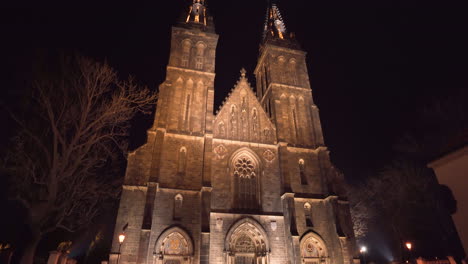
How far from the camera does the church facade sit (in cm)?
1856

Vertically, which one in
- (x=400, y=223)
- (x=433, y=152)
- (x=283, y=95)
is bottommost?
(x=433, y=152)

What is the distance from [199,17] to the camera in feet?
106

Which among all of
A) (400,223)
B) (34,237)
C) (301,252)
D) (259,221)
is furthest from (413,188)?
(34,237)

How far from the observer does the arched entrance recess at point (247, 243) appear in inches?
757

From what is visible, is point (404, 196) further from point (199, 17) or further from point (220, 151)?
point (199, 17)

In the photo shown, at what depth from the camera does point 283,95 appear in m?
27.1

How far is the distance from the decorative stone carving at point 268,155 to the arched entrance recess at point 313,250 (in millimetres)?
6356

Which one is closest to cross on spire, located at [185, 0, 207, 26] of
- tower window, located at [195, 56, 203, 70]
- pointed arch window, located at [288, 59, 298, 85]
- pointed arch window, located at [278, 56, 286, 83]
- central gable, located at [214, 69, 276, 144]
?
tower window, located at [195, 56, 203, 70]

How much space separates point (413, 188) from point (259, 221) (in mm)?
18348

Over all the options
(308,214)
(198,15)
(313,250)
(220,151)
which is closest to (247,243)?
(313,250)

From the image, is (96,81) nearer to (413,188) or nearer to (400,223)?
(413,188)

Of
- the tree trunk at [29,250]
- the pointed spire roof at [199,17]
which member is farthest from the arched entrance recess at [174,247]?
the pointed spire roof at [199,17]

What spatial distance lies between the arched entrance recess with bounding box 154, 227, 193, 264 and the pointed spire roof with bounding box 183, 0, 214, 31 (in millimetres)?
20299

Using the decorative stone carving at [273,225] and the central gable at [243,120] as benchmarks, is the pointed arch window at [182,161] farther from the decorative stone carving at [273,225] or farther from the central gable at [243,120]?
the decorative stone carving at [273,225]
